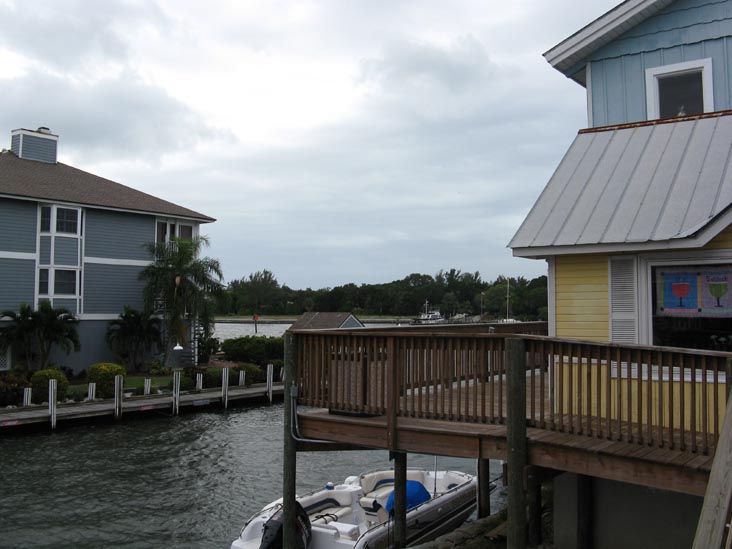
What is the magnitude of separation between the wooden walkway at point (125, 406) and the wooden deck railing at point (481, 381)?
20314 millimetres

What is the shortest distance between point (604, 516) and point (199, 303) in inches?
1201

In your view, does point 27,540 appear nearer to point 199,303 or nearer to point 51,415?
point 51,415

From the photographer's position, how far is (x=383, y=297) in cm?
10756

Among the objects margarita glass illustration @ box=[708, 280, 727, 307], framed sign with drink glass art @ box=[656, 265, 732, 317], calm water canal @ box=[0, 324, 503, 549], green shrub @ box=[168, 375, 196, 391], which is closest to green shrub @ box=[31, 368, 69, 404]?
calm water canal @ box=[0, 324, 503, 549]

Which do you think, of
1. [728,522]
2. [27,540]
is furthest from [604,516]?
[27,540]

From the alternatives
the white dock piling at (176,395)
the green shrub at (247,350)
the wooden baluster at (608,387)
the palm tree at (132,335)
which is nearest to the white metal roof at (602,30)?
the wooden baluster at (608,387)

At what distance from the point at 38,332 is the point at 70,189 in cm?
854

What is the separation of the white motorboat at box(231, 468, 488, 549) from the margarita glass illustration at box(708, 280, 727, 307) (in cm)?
685

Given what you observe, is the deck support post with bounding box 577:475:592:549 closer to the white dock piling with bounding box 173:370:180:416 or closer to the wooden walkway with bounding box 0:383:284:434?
the wooden walkway with bounding box 0:383:284:434

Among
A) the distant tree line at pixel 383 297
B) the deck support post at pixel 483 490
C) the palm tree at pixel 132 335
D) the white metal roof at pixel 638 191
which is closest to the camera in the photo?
the white metal roof at pixel 638 191

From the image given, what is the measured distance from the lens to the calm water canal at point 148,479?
51.4 ft

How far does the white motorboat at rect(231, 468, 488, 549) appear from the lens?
467 inches

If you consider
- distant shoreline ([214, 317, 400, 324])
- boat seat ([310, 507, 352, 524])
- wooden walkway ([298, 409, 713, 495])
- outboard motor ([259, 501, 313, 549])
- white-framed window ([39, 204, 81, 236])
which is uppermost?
white-framed window ([39, 204, 81, 236])

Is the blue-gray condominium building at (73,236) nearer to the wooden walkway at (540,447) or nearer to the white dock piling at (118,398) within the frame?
the white dock piling at (118,398)
